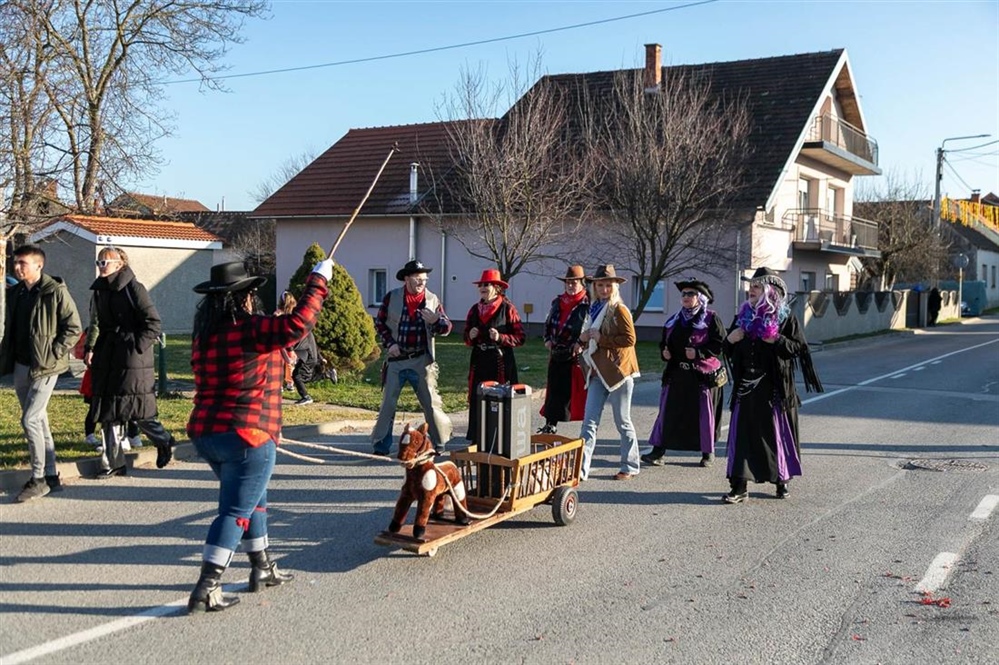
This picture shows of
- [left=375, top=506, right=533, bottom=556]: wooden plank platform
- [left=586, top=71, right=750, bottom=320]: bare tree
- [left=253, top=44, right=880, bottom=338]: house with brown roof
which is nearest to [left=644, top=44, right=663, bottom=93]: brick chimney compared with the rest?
[left=253, top=44, right=880, bottom=338]: house with brown roof

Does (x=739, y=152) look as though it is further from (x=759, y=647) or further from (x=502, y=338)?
(x=759, y=647)

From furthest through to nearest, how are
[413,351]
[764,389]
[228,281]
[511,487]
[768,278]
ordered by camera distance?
[413,351], [764,389], [768,278], [511,487], [228,281]

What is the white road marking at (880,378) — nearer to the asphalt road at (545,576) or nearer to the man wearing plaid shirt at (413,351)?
the asphalt road at (545,576)

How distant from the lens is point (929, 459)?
10133mm

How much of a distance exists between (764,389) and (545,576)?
9.83 feet

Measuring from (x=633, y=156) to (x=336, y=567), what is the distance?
18769mm

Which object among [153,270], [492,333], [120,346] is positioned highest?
[153,270]

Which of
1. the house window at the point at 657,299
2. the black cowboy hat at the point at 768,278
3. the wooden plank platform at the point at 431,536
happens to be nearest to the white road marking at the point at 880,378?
the black cowboy hat at the point at 768,278

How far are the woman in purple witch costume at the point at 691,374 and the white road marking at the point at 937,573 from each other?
3.05m

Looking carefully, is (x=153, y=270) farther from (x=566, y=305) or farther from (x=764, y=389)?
(x=764, y=389)

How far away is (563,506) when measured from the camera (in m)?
7.00

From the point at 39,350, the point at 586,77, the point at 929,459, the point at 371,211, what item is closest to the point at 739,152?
the point at 586,77

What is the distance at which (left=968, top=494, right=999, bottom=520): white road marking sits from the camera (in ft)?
25.1

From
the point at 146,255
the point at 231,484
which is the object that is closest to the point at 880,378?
the point at 231,484
